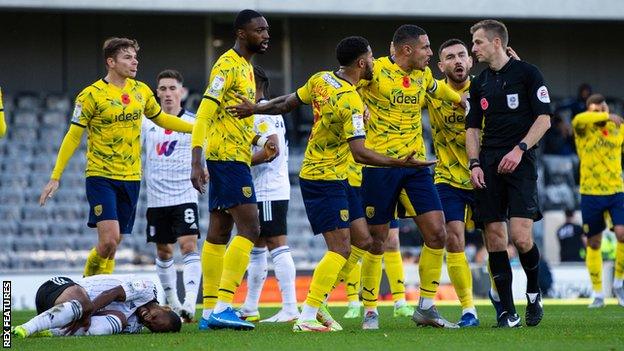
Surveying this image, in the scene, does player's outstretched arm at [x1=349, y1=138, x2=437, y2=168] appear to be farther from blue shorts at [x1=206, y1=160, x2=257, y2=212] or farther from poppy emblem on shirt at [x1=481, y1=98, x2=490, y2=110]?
poppy emblem on shirt at [x1=481, y1=98, x2=490, y2=110]

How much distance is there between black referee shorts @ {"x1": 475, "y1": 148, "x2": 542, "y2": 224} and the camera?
33.6ft

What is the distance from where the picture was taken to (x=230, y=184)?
393 inches

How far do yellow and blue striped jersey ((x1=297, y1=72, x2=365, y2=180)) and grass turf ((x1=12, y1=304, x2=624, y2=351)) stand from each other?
1330 mm

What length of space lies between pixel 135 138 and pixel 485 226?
3446 millimetres

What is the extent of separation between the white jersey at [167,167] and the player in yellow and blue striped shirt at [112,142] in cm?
105

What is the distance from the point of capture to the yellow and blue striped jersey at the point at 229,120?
10000 millimetres

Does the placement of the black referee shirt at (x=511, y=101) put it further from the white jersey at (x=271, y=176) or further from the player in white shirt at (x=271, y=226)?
the white jersey at (x=271, y=176)

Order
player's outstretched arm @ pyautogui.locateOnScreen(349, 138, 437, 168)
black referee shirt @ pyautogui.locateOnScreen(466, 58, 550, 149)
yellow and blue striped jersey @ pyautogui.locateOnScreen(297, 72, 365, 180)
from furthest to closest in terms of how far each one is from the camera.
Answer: black referee shirt @ pyautogui.locateOnScreen(466, 58, 550, 149) < yellow and blue striped jersey @ pyautogui.locateOnScreen(297, 72, 365, 180) < player's outstretched arm @ pyautogui.locateOnScreen(349, 138, 437, 168)

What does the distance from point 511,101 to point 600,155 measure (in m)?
5.96

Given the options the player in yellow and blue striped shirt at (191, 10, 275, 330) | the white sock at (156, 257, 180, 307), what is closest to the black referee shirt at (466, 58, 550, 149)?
the player in yellow and blue striped shirt at (191, 10, 275, 330)

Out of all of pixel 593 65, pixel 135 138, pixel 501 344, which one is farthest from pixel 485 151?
pixel 593 65

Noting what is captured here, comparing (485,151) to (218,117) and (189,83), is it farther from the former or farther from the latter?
(189,83)

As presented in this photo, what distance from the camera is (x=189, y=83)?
91.4 ft

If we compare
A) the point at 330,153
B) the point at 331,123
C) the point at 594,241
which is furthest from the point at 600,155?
the point at 331,123
